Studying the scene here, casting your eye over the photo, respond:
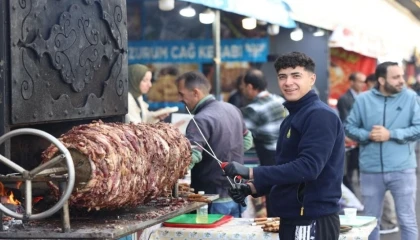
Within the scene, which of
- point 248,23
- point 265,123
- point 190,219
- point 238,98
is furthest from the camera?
point 238,98

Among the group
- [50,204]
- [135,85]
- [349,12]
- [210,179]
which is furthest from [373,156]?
[349,12]

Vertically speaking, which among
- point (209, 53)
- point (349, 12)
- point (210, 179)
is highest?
point (349, 12)

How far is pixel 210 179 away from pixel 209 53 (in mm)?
5865

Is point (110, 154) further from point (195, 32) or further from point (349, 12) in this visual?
point (349, 12)

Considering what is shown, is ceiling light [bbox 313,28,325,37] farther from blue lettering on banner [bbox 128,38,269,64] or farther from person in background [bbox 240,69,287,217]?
person in background [bbox 240,69,287,217]

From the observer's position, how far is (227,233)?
6793mm

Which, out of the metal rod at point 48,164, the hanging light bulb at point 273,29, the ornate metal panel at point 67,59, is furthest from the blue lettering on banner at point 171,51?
the metal rod at point 48,164

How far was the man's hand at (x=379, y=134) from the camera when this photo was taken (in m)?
9.09

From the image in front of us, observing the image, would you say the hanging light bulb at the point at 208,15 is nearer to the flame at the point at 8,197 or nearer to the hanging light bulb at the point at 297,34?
the hanging light bulb at the point at 297,34

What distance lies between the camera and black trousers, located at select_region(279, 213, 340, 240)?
5.70 metres

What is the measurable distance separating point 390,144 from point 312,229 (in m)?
3.70

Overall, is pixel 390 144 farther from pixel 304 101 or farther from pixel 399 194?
pixel 304 101

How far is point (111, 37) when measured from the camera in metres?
6.20

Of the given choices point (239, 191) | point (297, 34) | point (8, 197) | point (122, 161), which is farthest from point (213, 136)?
point (297, 34)
